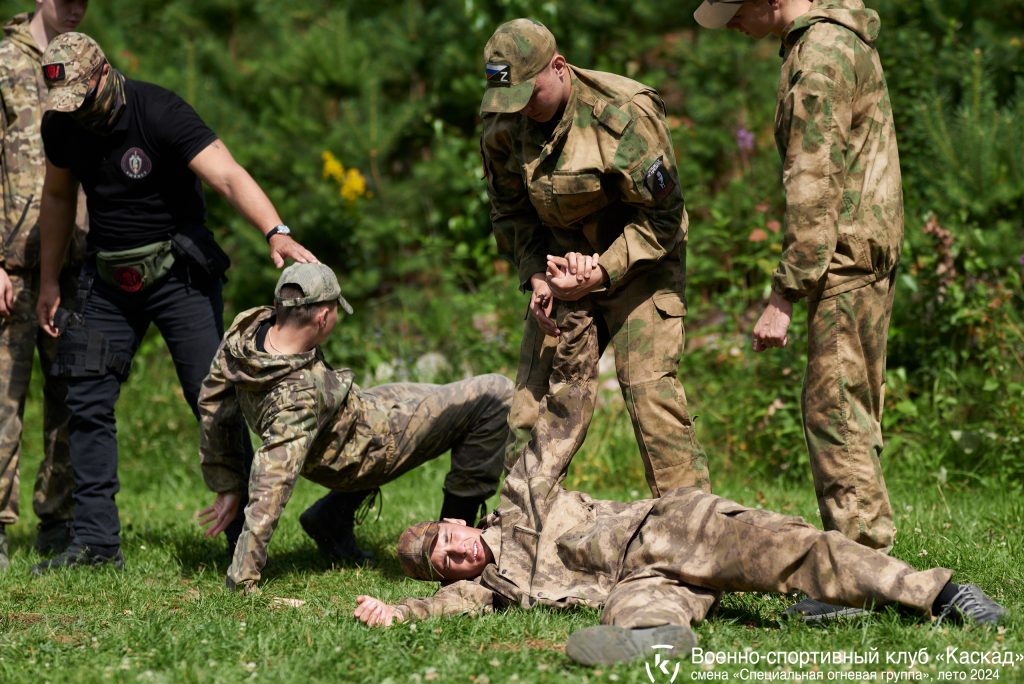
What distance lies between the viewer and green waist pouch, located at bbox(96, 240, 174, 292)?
5668 millimetres

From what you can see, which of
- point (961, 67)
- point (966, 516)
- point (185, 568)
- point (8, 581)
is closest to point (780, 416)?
point (966, 516)

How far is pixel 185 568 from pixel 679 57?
20.9 ft

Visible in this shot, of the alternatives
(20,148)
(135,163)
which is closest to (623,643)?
(135,163)

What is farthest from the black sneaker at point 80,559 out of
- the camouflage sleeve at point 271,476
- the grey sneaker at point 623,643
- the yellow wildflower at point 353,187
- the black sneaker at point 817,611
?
the yellow wildflower at point 353,187

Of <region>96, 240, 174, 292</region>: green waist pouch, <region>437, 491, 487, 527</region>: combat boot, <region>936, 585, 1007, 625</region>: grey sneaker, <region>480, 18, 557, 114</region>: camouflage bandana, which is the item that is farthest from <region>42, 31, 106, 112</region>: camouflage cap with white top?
<region>936, 585, 1007, 625</region>: grey sneaker

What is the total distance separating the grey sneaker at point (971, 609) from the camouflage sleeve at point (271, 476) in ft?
8.42

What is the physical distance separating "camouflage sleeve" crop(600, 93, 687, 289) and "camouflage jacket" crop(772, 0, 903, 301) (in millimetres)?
497

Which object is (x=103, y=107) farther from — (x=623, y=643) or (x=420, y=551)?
(x=623, y=643)

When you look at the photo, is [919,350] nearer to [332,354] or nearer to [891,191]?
[891,191]

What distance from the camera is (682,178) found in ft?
31.3

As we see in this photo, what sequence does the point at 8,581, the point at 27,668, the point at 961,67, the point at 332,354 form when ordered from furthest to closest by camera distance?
the point at 332,354 → the point at 961,67 → the point at 8,581 → the point at 27,668

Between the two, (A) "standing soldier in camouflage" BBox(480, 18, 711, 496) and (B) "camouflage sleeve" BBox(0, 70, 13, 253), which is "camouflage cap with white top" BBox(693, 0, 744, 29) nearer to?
(A) "standing soldier in camouflage" BBox(480, 18, 711, 496)

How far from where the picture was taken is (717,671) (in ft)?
12.0

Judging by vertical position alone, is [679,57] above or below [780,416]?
above
